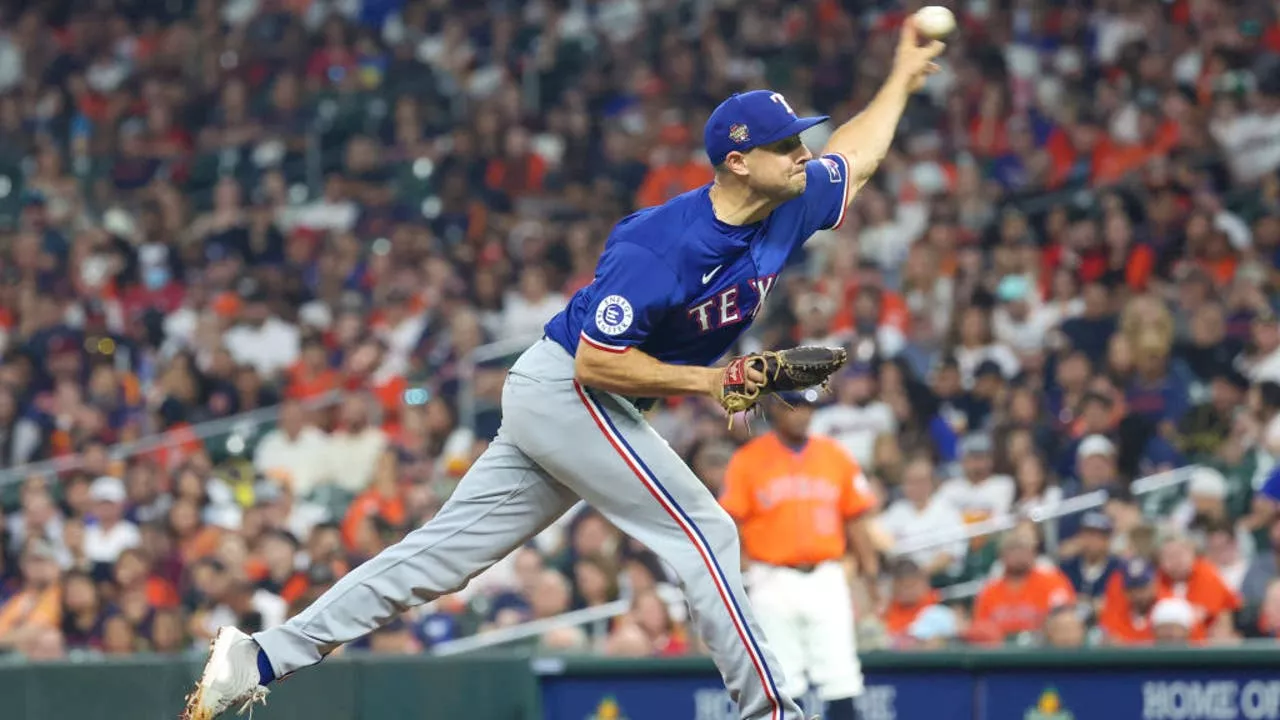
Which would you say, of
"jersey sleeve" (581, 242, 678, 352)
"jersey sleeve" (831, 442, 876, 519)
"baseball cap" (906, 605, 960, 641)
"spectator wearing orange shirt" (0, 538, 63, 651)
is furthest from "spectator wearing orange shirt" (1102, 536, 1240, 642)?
"spectator wearing orange shirt" (0, 538, 63, 651)

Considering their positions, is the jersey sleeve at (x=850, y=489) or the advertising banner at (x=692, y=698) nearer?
the advertising banner at (x=692, y=698)

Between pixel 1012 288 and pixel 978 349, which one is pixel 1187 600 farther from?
pixel 1012 288

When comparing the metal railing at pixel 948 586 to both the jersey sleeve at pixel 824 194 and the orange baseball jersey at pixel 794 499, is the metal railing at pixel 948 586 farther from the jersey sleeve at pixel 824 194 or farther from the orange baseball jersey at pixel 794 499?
the jersey sleeve at pixel 824 194

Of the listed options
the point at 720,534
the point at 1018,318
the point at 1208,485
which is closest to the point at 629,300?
the point at 720,534

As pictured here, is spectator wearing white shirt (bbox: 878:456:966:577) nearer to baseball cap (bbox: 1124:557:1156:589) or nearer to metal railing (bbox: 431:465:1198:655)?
metal railing (bbox: 431:465:1198:655)

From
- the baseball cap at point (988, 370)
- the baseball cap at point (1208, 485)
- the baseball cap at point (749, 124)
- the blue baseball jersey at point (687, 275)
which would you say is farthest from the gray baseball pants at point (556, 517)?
the baseball cap at point (988, 370)

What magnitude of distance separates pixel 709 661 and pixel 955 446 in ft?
11.8

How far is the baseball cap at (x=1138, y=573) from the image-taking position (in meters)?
8.71

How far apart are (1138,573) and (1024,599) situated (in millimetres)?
520

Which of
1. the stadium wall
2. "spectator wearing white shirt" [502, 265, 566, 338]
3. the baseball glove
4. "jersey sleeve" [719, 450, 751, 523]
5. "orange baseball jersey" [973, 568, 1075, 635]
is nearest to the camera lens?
the baseball glove

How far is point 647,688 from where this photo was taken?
304 inches

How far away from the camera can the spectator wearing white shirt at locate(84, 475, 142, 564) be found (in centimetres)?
1207

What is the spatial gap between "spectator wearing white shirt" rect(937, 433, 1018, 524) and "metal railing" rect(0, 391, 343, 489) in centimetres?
449

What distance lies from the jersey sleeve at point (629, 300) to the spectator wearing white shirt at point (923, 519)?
204 inches
